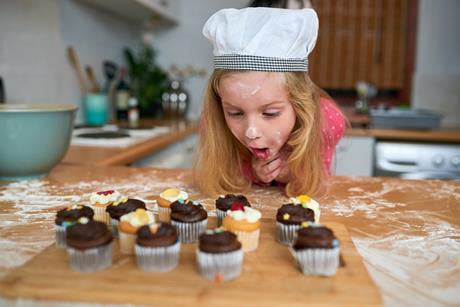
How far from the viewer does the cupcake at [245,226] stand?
771mm

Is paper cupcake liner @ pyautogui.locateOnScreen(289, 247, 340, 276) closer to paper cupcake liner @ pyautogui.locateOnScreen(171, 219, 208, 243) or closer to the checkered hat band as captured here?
paper cupcake liner @ pyautogui.locateOnScreen(171, 219, 208, 243)

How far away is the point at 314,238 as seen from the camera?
0.71m

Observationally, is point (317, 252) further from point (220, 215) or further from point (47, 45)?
point (47, 45)

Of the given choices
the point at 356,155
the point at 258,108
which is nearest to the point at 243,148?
the point at 258,108

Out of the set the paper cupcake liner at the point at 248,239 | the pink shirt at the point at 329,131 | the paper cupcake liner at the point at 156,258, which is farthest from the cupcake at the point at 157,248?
the pink shirt at the point at 329,131

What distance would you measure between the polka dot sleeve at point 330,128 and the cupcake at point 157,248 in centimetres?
64

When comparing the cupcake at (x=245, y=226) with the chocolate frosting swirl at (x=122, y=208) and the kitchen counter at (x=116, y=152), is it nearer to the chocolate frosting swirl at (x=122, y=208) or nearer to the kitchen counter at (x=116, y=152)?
the chocolate frosting swirl at (x=122, y=208)

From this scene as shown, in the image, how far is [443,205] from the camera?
1102mm

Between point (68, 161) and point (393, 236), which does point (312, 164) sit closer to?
point (393, 236)

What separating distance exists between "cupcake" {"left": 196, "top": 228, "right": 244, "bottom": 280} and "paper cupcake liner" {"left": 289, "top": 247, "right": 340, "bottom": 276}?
0.09 meters

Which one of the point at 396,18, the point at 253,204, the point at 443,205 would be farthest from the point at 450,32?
the point at 253,204

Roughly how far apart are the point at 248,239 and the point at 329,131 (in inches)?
23.5

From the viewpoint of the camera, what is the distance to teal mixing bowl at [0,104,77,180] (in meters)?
1.21

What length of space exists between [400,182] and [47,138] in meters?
0.97
